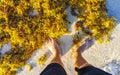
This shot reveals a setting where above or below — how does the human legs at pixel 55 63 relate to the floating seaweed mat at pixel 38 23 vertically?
below

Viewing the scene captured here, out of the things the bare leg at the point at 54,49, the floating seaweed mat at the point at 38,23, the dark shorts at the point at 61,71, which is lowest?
the dark shorts at the point at 61,71

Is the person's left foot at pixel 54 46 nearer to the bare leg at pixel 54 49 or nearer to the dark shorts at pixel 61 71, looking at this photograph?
the bare leg at pixel 54 49

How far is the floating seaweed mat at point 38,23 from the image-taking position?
1.85 metres

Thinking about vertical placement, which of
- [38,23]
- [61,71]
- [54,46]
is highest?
[38,23]

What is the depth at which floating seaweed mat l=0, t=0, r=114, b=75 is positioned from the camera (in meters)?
1.85

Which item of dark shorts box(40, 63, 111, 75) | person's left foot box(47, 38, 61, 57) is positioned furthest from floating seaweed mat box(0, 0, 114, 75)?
dark shorts box(40, 63, 111, 75)

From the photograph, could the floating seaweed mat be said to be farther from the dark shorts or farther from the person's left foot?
the dark shorts

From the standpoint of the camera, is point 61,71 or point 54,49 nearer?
point 61,71

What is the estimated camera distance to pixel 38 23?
1.88 meters

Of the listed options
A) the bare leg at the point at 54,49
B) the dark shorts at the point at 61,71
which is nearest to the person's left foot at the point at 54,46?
the bare leg at the point at 54,49

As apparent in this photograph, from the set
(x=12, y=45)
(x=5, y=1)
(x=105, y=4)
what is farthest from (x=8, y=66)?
(x=105, y=4)

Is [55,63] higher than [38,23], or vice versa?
[38,23]

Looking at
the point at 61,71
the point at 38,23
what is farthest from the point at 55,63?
the point at 38,23

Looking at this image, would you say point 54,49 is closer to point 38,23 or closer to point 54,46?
point 54,46
